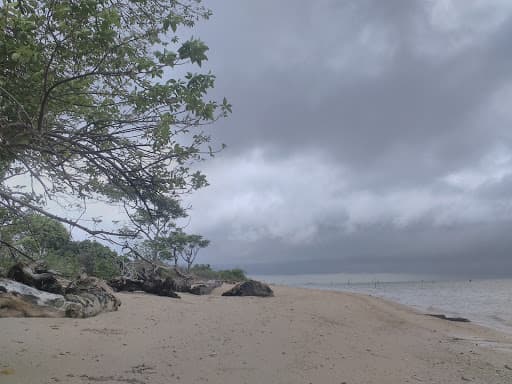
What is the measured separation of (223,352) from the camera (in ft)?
23.7

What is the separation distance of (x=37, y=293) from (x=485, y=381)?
8.02m

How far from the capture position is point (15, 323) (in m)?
7.36

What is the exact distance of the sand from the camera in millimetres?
5684

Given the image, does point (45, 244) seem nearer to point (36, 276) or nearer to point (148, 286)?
point (36, 276)

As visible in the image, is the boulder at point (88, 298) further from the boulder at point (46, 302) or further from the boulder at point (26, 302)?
the boulder at point (26, 302)

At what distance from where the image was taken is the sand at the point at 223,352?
5.68m

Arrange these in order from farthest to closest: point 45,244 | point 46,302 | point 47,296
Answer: point 45,244
point 47,296
point 46,302

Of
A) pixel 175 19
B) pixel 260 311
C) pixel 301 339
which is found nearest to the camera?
pixel 175 19

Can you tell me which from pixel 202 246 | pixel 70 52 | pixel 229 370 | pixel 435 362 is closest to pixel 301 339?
pixel 435 362

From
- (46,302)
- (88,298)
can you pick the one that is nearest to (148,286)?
(88,298)

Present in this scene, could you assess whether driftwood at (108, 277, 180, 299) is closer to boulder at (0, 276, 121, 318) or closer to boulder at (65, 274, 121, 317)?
boulder at (65, 274, 121, 317)

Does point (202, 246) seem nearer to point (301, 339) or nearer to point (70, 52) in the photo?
point (301, 339)

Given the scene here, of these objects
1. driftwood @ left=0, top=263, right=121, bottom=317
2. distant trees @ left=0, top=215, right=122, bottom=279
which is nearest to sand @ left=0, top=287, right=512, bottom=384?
driftwood @ left=0, top=263, right=121, bottom=317

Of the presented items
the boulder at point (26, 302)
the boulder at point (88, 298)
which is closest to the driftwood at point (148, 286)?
the boulder at point (88, 298)
